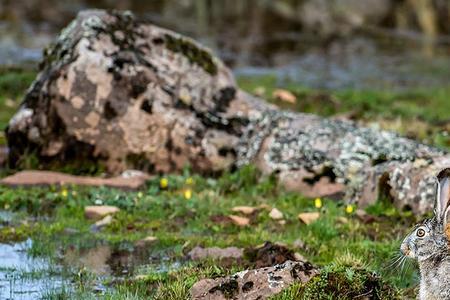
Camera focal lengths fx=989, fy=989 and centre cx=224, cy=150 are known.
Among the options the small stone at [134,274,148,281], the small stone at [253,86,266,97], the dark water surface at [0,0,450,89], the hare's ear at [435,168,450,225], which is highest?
the hare's ear at [435,168,450,225]

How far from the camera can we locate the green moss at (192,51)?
16141 mm

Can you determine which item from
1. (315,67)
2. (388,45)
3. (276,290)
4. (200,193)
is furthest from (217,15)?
(276,290)

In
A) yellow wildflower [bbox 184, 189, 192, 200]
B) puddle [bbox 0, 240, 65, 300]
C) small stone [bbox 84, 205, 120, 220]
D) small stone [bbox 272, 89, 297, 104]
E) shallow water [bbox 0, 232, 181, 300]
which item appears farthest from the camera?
small stone [bbox 272, 89, 297, 104]

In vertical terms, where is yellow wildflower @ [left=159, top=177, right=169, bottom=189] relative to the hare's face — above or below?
below

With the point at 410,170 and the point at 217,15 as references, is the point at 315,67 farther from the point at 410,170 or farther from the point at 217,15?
the point at 410,170

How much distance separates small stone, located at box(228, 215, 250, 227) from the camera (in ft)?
39.1

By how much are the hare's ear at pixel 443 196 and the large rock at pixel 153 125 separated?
20.9ft

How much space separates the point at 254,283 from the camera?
8.16 meters

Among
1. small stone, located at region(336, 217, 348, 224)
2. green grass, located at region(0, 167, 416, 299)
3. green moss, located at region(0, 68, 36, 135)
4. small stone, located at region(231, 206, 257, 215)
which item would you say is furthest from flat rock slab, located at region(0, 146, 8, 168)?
small stone, located at region(336, 217, 348, 224)

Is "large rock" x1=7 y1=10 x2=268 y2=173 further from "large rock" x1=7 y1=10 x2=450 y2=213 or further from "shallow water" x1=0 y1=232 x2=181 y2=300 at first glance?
"shallow water" x1=0 y1=232 x2=181 y2=300

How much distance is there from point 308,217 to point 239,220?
841 millimetres

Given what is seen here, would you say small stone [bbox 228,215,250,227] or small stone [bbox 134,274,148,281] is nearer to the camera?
small stone [bbox 134,274,148,281]

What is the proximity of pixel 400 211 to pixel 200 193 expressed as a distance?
108 inches

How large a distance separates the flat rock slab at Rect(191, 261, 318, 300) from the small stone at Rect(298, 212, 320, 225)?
3.62 metres
